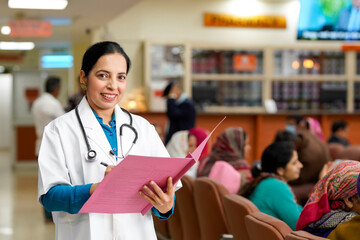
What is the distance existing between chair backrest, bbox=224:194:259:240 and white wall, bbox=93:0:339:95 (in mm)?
8715

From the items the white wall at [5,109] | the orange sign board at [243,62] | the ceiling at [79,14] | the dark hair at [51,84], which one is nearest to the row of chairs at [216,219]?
the dark hair at [51,84]

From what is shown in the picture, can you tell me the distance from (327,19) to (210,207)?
271 inches

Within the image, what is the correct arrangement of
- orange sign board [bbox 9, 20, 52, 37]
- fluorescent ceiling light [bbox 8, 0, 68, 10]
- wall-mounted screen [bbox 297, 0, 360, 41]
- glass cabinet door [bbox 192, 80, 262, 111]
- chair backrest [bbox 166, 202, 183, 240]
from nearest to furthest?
chair backrest [bbox 166, 202, 183, 240], fluorescent ceiling light [bbox 8, 0, 68, 10], orange sign board [bbox 9, 20, 52, 37], wall-mounted screen [bbox 297, 0, 360, 41], glass cabinet door [bbox 192, 80, 262, 111]

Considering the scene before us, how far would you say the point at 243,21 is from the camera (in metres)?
12.1

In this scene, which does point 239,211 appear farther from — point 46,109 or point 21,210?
point 21,210

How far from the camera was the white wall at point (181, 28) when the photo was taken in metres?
11.7

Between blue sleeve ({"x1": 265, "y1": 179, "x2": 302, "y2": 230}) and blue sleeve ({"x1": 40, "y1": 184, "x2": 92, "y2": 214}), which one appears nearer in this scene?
blue sleeve ({"x1": 40, "y1": 184, "x2": 92, "y2": 214})

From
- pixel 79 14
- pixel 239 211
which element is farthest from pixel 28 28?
pixel 239 211

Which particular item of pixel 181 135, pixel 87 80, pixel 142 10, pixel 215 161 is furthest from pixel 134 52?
pixel 87 80

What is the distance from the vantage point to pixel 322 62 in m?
12.3

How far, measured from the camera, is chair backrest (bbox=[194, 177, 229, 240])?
3746 mm

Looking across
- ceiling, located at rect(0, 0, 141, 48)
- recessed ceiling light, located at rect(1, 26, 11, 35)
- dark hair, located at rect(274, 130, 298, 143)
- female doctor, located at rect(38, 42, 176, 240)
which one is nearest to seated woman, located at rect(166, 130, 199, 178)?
dark hair, located at rect(274, 130, 298, 143)

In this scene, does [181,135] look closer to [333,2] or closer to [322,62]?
[333,2]

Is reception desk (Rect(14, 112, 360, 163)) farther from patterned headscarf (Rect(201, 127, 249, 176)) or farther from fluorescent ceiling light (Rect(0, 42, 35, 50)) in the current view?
fluorescent ceiling light (Rect(0, 42, 35, 50))
